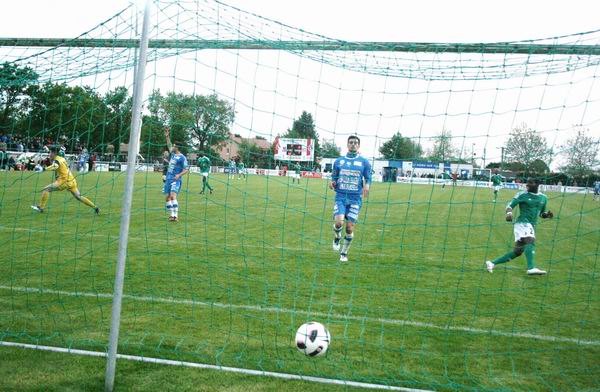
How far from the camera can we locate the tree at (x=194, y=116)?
5469 mm

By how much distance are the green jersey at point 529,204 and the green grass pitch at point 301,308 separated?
1.01 metres

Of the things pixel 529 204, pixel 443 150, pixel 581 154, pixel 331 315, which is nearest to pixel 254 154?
pixel 331 315

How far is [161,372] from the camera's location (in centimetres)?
404

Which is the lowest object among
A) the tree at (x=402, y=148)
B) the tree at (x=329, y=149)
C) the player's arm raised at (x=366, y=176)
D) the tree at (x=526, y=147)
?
the player's arm raised at (x=366, y=176)

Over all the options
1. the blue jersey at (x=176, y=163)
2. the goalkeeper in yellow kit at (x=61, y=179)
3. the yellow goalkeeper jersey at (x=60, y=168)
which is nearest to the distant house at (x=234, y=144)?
the blue jersey at (x=176, y=163)

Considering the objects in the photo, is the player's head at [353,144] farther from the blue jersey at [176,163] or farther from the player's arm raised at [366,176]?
the blue jersey at [176,163]

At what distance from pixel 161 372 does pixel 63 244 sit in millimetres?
6177

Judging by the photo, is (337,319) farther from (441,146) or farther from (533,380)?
(441,146)

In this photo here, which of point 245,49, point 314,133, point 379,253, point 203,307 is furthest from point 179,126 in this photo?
point 379,253

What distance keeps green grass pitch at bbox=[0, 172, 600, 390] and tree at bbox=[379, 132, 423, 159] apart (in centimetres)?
110

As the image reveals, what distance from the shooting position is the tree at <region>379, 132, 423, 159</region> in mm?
6538

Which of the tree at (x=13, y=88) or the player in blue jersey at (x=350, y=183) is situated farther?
the player in blue jersey at (x=350, y=183)

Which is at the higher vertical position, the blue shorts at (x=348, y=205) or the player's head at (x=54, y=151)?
the player's head at (x=54, y=151)

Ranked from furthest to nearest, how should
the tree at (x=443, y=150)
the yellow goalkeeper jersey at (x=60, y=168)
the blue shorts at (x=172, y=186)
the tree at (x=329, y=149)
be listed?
1. the blue shorts at (x=172, y=186)
2. the yellow goalkeeper jersey at (x=60, y=168)
3. the tree at (x=329, y=149)
4. the tree at (x=443, y=150)
